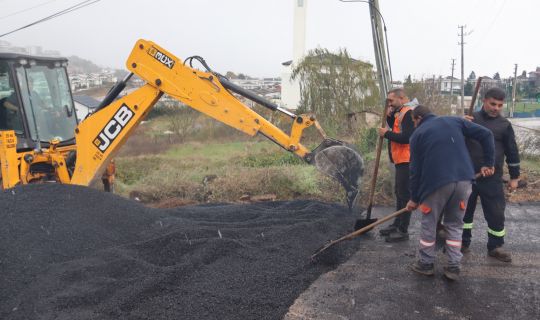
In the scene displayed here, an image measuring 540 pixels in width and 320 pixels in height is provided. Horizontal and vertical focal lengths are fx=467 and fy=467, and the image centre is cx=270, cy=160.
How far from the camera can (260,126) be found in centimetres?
538

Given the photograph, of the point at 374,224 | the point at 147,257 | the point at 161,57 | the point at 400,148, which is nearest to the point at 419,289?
the point at 374,224

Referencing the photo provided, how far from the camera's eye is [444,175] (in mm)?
4172

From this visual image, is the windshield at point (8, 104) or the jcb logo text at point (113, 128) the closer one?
the jcb logo text at point (113, 128)

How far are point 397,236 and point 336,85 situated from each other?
1313 cm

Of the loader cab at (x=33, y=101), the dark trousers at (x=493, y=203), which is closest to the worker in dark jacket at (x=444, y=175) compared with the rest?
the dark trousers at (x=493, y=203)

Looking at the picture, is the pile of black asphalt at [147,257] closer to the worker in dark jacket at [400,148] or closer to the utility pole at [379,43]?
the worker in dark jacket at [400,148]

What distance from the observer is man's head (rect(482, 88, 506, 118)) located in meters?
4.70

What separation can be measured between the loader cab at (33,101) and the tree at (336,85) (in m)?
11.5

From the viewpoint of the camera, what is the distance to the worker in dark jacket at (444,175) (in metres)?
4.19

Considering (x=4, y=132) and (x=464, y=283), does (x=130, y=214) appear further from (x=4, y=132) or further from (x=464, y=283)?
(x=464, y=283)

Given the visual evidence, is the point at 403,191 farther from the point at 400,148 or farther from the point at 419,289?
the point at 419,289

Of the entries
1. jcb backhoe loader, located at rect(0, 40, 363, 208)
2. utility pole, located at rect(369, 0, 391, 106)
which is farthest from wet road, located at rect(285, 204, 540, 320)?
utility pole, located at rect(369, 0, 391, 106)

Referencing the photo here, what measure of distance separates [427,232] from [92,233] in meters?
3.46

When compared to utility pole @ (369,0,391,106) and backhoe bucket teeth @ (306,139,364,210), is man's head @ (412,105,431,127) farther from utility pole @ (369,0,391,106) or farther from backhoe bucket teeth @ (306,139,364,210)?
utility pole @ (369,0,391,106)
